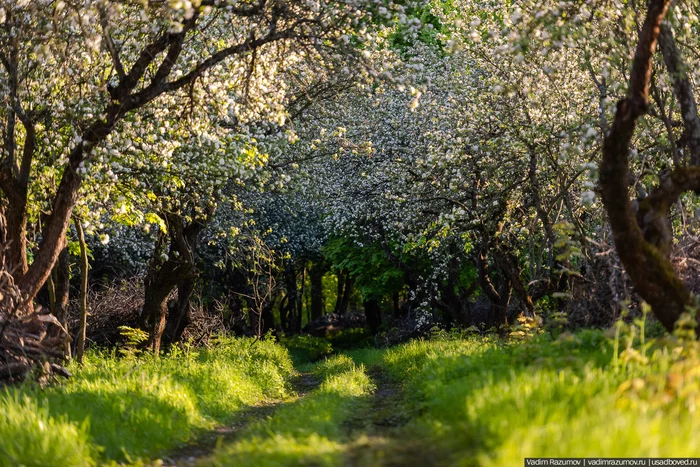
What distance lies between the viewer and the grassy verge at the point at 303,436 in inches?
284

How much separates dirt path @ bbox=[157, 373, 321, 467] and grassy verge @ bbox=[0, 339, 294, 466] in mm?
182

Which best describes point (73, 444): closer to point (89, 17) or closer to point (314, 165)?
point (89, 17)

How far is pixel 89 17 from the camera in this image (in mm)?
12297

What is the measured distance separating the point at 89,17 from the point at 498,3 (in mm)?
12352

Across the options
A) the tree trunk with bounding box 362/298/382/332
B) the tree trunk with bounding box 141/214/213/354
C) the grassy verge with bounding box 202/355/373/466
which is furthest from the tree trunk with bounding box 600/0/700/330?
the tree trunk with bounding box 362/298/382/332

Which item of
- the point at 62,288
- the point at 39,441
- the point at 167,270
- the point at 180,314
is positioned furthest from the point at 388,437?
the point at 180,314

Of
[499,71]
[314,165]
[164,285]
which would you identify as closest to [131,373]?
[164,285]

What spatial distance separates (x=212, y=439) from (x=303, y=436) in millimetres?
2585

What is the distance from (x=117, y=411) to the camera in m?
10.3

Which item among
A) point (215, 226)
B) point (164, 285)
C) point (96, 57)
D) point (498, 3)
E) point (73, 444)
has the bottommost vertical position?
point (73, 444)

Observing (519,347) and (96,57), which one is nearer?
(519,347)

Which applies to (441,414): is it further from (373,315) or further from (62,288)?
(373,315)

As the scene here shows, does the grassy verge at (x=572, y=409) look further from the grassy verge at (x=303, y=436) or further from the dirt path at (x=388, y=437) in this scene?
the grassy verge at (x=303, y=436)

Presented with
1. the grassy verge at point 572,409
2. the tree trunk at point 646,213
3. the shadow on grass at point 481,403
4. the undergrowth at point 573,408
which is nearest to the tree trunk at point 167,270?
the shadow on grass at point 481,403
